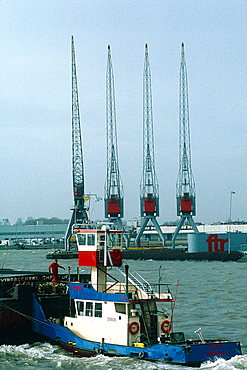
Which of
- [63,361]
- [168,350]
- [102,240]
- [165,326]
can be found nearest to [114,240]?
[102,240]

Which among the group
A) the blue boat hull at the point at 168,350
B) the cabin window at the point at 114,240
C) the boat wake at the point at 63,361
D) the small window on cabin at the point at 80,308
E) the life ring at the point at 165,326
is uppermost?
the cabin window at the point at 114,240

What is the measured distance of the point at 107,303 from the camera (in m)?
27.0

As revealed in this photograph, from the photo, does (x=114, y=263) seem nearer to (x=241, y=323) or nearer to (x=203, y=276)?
(x=241, y=323)

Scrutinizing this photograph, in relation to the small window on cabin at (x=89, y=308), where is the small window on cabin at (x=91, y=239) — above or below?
above

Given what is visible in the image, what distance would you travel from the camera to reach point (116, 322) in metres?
26.6

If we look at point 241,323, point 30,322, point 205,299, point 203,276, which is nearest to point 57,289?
point 30,322

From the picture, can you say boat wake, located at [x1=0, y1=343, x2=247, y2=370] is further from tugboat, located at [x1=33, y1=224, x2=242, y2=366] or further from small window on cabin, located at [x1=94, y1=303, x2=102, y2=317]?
small window on cabin, located at [x1=94, y1=303, x2=102, y2=317]

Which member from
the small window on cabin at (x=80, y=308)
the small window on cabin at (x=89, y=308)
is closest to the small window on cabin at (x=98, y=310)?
the small window on cabin at (x=89, y=308)

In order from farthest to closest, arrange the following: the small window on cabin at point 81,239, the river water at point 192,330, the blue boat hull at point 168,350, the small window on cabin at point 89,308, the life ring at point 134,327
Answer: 1. the small window on cabin at point 81,239
2. the small window on cabin at point 89,308
3. the life ring at point 134,327
4. the river water at point 192,330
5. the blue boat hull at point 168,350

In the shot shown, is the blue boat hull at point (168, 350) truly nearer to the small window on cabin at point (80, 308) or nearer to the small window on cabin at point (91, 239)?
the small window on cabin at point (80, 308)

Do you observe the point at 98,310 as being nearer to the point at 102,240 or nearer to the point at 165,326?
the point at 165,326

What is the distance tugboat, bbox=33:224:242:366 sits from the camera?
24891mm

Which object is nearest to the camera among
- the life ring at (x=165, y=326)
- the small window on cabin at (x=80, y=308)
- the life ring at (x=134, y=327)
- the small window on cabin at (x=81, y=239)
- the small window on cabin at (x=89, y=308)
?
the life ring at (x=134, y=327)

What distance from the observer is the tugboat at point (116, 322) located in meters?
24.9
